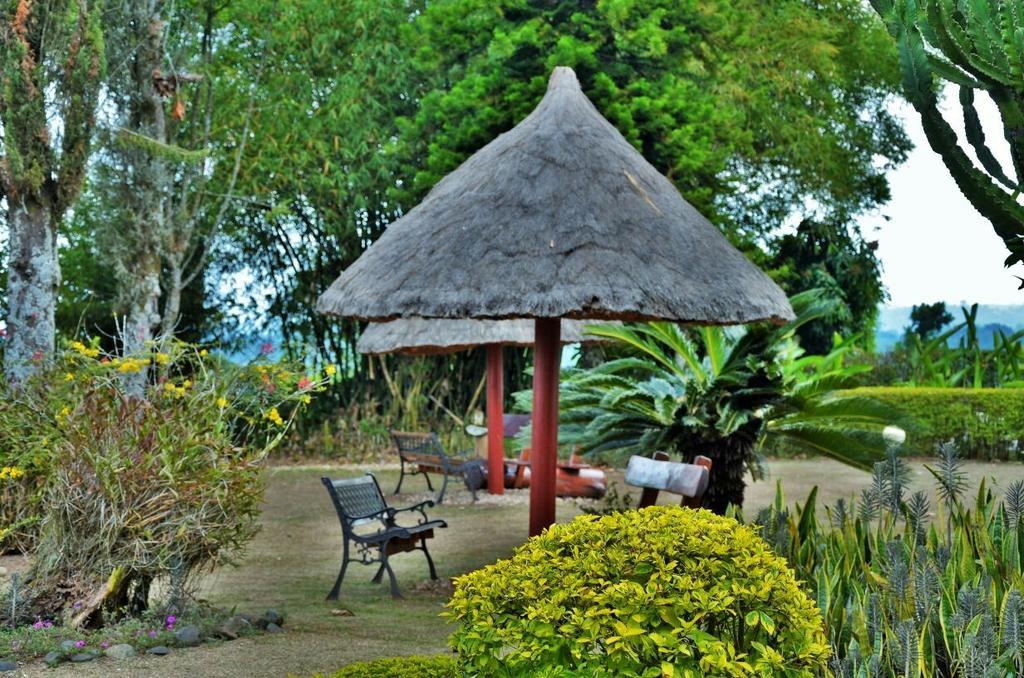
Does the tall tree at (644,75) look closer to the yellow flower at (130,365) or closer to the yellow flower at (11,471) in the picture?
→ the yellow flower at (11,471)

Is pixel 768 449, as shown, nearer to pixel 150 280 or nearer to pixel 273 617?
pixel 150 280

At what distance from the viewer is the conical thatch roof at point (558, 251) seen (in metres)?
6.66

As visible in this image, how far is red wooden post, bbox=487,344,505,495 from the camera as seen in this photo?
1127cm

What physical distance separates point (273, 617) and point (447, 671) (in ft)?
6.99

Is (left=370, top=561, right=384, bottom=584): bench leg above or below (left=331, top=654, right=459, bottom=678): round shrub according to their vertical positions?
below

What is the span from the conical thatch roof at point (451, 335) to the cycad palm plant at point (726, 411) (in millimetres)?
1708

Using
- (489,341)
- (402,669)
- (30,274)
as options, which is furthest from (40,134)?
(402,669)

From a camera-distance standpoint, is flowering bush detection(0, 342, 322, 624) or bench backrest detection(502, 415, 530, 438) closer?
flowering bush detection(0, 342, 322, 624)

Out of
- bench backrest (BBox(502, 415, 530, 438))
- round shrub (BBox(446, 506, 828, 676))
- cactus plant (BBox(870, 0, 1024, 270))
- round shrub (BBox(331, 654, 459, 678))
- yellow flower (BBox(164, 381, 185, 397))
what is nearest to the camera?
round shrub (BBox(446, 506, 828, 676))

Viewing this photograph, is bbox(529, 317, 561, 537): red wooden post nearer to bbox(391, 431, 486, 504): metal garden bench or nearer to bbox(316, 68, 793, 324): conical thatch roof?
bbox(316, 68, 793, 324): conical thatch roof

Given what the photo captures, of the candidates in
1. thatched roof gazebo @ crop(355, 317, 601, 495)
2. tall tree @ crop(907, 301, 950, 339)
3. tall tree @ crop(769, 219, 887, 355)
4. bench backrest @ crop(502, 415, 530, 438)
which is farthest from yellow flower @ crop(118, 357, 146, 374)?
tall tree @ crop(907, 301, 950, 339)

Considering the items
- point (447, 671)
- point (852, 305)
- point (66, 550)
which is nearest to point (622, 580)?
point (447, 671)

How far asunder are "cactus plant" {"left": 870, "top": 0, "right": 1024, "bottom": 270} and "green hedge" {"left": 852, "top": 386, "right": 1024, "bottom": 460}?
9751 millimetres

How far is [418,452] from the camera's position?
1135 centimetres
